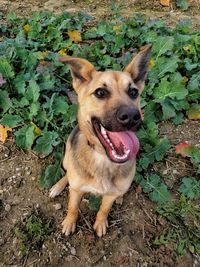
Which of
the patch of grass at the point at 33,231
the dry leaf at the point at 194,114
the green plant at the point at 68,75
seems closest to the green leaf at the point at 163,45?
the green plant at the point at 68,75

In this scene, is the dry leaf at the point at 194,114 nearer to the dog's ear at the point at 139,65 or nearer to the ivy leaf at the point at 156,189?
the ivy leaf at the point at 156,189

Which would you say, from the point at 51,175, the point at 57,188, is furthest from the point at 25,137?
the point at 57,188

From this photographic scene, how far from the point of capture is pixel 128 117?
3080 millimetres

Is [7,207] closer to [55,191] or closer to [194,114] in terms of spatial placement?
[55,191]

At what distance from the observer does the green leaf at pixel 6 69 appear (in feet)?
16.1

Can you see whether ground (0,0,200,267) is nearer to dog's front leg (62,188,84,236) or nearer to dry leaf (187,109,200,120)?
dog's front leg (62,188,84,236)

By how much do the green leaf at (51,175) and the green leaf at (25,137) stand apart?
1.20ft

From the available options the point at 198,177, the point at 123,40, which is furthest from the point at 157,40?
the point at 198,177

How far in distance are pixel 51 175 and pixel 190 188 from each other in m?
1.59

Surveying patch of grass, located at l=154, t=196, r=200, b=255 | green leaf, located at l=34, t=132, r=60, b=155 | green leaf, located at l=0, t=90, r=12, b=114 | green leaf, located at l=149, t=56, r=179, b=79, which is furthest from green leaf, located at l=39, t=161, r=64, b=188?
green leaf, located at l=149, t=56, r=179, b=79

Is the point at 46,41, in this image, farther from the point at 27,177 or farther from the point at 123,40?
the point at 27,177

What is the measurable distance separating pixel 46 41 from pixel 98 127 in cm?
290

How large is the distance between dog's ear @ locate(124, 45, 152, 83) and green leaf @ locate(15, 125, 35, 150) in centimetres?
149

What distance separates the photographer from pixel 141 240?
4.16 m
